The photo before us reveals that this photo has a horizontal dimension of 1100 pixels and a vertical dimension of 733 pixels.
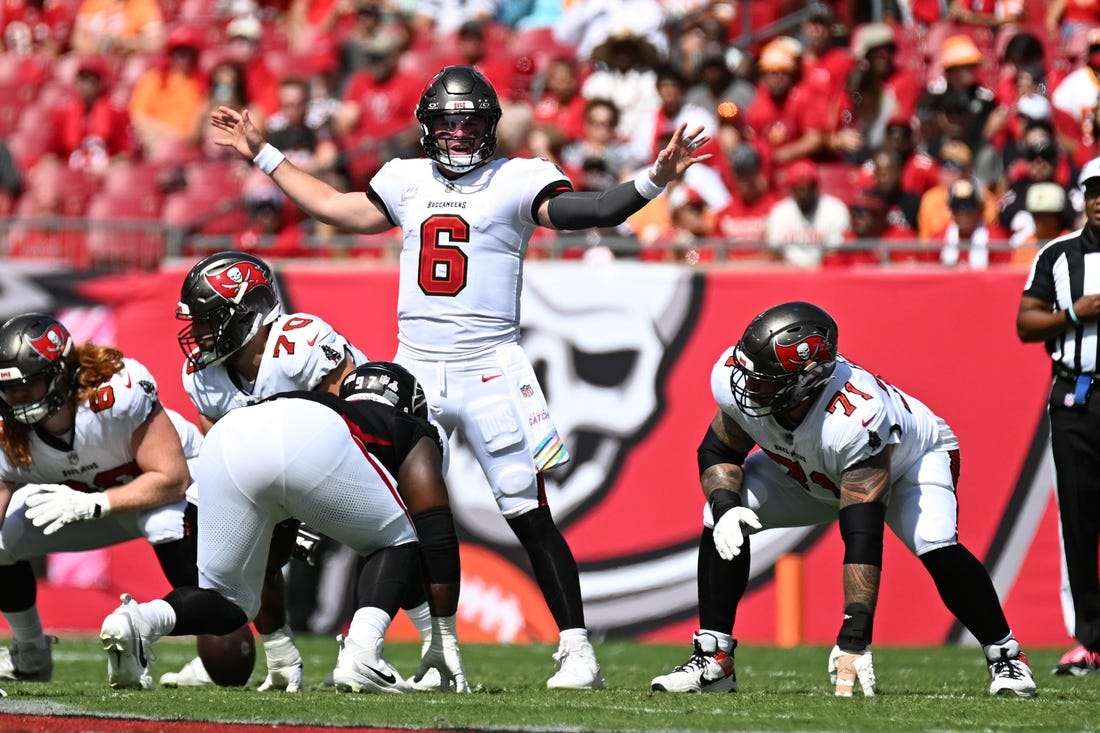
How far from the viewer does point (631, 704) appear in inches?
220

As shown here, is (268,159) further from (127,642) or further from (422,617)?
(127,642)

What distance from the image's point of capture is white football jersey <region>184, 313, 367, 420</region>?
6.46m

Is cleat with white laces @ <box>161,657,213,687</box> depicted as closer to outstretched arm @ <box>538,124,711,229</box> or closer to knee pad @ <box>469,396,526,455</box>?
knee pad @ <box>469,396,526,455</box>

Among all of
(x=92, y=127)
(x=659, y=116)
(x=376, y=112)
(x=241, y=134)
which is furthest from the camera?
(x=92, y=127)

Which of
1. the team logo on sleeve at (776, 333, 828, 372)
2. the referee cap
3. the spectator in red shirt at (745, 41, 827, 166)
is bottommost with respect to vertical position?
the team logo on sleeve at (776, 333, 828, 372)

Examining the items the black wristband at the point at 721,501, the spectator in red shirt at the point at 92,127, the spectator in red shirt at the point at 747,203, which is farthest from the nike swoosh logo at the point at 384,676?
the spectator in red shirt at the point at 92,127

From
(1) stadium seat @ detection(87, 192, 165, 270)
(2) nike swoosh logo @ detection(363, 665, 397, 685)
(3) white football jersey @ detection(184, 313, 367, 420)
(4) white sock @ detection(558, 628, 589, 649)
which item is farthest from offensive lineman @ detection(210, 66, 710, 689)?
(1) stadium seat @ detection(87, 192, 165, 270)

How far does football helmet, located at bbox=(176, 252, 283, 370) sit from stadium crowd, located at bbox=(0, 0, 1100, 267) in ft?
13.9

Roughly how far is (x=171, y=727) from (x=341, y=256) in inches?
273

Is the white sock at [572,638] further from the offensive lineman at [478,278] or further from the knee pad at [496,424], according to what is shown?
the knee pad at [496,424]

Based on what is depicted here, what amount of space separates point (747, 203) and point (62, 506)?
5.98m

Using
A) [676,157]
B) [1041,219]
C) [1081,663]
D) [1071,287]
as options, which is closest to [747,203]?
[1041,219]

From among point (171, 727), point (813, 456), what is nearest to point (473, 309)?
point (813, 456)

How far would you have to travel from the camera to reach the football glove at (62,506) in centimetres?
633
